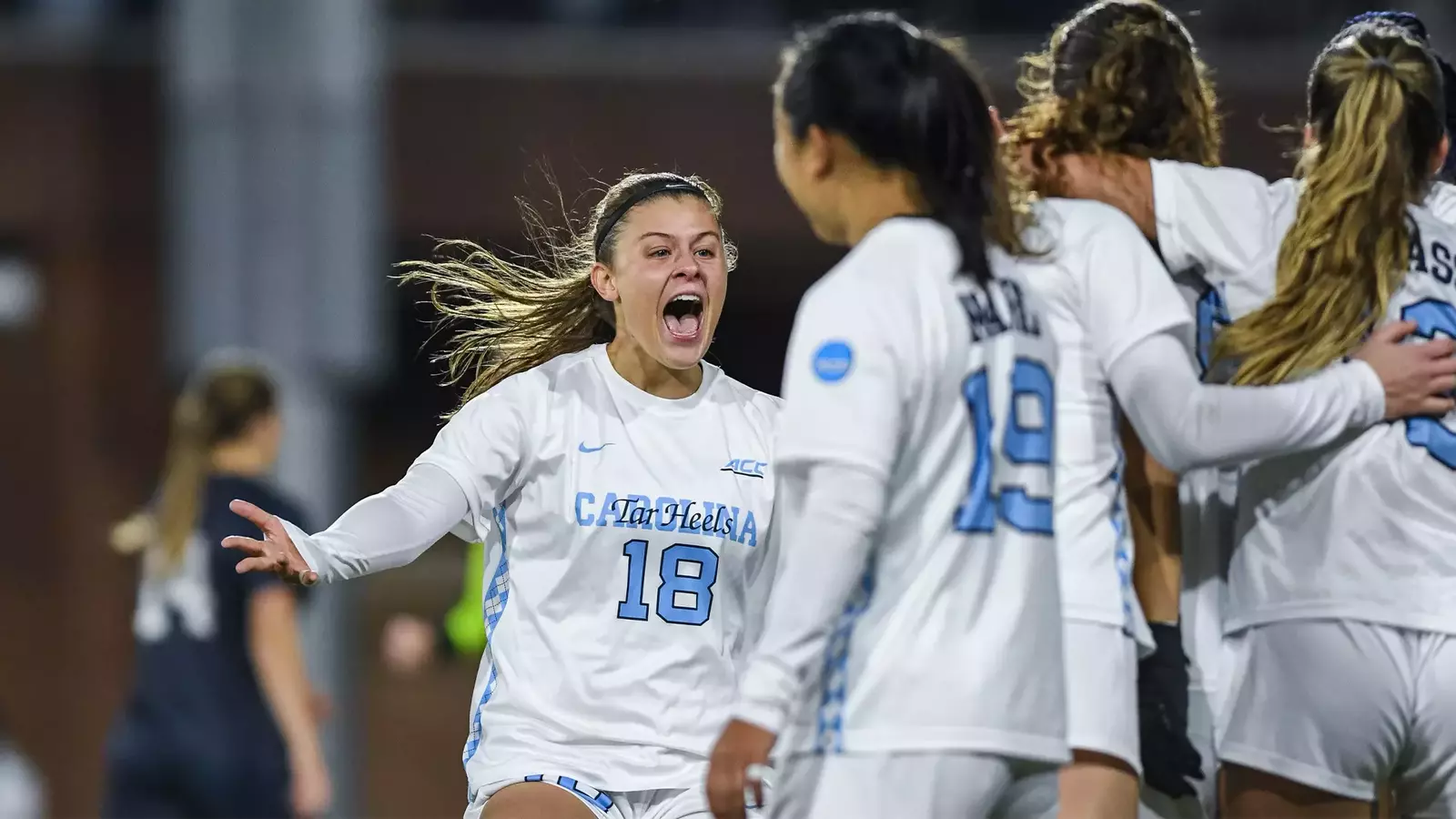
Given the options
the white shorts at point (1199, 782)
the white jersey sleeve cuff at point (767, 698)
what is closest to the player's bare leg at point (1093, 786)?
the white shorts at point (1199, 782)

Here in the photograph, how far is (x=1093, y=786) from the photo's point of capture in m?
3.57

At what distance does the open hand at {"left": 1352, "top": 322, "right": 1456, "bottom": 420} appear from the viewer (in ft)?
12.5

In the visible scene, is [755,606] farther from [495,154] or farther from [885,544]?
[495,154]

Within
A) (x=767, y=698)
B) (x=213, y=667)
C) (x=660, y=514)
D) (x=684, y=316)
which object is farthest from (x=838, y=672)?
(x=213, y=667)

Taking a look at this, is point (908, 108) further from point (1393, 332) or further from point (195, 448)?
point (195, 448)

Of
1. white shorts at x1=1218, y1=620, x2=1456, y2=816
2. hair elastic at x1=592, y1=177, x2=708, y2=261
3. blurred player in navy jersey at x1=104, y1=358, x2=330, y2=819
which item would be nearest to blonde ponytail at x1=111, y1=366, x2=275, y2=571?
blurred player in navy jersey at x1=104, y1=358, x2=330, y2=819

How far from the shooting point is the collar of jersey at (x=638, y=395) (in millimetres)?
4316

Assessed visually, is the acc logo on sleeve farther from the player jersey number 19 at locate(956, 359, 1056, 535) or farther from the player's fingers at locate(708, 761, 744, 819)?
the player's fingers at locate(708, 761, 744, 819)

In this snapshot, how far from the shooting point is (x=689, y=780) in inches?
159

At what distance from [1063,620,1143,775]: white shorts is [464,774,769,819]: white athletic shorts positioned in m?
0.77

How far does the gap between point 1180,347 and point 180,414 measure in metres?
4.45


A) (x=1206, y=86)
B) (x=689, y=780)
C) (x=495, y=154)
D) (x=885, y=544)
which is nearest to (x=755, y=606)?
(x=689, y=780)

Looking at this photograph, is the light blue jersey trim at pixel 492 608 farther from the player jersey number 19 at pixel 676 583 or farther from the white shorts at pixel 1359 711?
the white shorts at pixel 1359 711

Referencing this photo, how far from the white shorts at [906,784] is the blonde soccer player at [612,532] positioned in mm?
859
